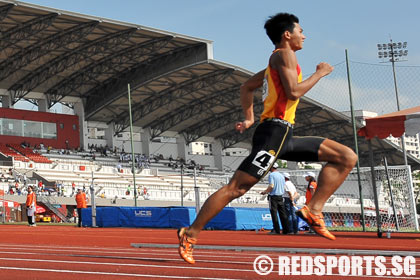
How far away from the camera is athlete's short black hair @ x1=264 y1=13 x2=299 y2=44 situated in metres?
5.45

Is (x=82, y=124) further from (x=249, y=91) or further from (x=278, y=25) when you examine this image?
(x=278, y=25)

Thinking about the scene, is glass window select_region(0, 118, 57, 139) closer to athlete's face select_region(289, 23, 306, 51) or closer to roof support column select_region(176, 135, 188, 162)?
roof support column select_region(176, 135, 188, 162)

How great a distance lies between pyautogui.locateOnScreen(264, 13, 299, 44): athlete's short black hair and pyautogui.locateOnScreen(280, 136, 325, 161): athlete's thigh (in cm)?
81

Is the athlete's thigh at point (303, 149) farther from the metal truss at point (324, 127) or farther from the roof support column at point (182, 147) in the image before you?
the roof support column at point (182, 147)

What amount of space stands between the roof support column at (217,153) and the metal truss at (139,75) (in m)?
12.8

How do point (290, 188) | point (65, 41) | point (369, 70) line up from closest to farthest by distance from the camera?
point (290, 188) < point (369, 70) < point (65, 41)

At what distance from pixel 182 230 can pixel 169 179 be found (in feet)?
166

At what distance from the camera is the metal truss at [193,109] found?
5881 centimetres

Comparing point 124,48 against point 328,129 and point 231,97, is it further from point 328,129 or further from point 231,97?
point 328,129

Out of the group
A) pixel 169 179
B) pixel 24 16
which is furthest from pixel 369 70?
pixel 169 179

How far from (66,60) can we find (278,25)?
46.7m

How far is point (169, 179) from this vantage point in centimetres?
5622

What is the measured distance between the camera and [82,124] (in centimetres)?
6094

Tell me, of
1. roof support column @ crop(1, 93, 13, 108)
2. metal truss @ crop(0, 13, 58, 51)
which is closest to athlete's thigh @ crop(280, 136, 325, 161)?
metal truss @ crop(0, 13, 58, 51)
